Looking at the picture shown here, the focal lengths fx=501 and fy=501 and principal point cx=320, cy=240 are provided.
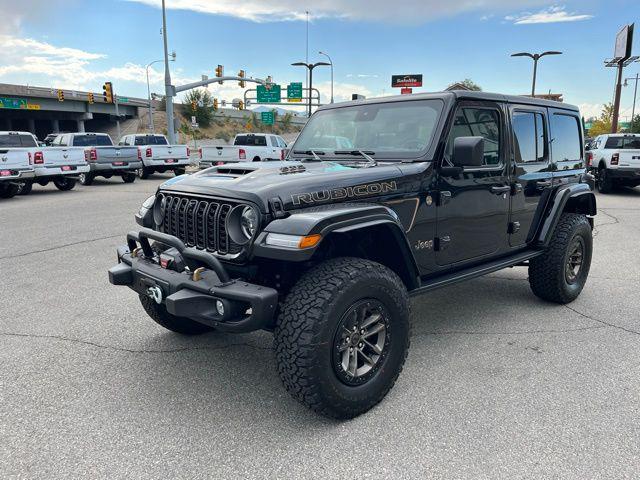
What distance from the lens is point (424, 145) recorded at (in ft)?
11.7

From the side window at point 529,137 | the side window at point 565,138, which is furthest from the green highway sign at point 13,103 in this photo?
the side window at point 529,137

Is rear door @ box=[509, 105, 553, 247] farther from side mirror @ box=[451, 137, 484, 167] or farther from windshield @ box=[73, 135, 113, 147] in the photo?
windshield @ box=[73, 135, 113, 147]

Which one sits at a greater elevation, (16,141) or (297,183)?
(16,141)

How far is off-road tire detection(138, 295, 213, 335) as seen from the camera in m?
3.83

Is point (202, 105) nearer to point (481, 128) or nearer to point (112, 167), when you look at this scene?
point (112, 167)

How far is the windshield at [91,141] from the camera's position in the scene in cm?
1788

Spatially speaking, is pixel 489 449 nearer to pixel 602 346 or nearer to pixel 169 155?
pixel 602 346

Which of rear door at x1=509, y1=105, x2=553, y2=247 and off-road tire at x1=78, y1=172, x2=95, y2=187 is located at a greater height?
rear door at x1=509, y1=105, x2=553, y2=247

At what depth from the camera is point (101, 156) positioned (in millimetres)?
17344

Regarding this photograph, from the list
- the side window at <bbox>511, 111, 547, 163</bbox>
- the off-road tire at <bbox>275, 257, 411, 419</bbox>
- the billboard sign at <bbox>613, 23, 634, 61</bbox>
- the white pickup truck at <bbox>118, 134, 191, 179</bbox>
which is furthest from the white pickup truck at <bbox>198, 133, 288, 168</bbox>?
the billboard sign at <bbox>613, 23, 634, 61</bbox>

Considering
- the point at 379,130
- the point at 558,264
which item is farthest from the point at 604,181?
the point at 379,130

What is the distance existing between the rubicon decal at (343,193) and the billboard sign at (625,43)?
32423 mm

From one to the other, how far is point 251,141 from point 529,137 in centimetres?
1658

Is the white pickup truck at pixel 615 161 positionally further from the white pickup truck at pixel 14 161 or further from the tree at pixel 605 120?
the tree at pixel 605 120
